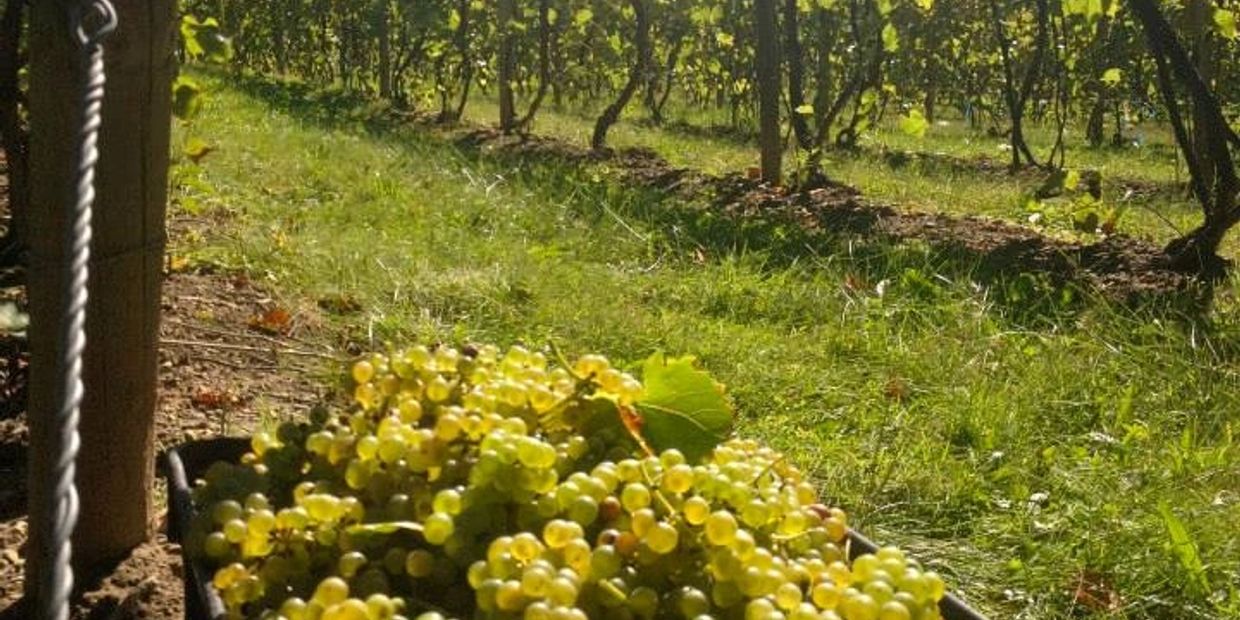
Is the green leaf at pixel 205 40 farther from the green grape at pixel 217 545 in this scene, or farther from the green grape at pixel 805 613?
the green grape at pixel 805 613

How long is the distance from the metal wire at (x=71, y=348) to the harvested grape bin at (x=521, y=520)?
0.22 m

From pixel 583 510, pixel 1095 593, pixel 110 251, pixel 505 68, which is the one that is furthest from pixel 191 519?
pixel 505 68

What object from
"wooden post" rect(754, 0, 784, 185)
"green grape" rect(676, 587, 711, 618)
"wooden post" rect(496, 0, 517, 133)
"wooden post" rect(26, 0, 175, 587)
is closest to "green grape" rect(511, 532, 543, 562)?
"green grape" rect(676, 587, 711, 618)

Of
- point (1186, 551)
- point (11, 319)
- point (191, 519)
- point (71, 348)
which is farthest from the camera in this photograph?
point (1186, 551)

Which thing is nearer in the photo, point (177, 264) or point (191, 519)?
point (191, 519)

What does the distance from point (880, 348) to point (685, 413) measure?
280cm

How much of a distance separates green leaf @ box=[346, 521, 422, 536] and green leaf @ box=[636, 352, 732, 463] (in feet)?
0.92

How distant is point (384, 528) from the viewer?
0.91m

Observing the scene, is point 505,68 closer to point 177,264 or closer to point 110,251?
point 177,264

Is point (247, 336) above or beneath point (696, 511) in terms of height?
beneath

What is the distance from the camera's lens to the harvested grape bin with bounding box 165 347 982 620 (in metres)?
0.83

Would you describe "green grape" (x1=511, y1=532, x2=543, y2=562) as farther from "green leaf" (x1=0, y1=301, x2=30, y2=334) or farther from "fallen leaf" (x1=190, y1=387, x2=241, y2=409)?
"fallen leaf" (x1=190, y1=387, x2=241, y2=409)

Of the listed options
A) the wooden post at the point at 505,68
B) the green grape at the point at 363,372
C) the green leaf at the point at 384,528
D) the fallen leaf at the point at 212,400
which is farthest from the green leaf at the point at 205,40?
the wooden post at the point at 505,68

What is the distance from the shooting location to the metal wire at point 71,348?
0.60 metres
